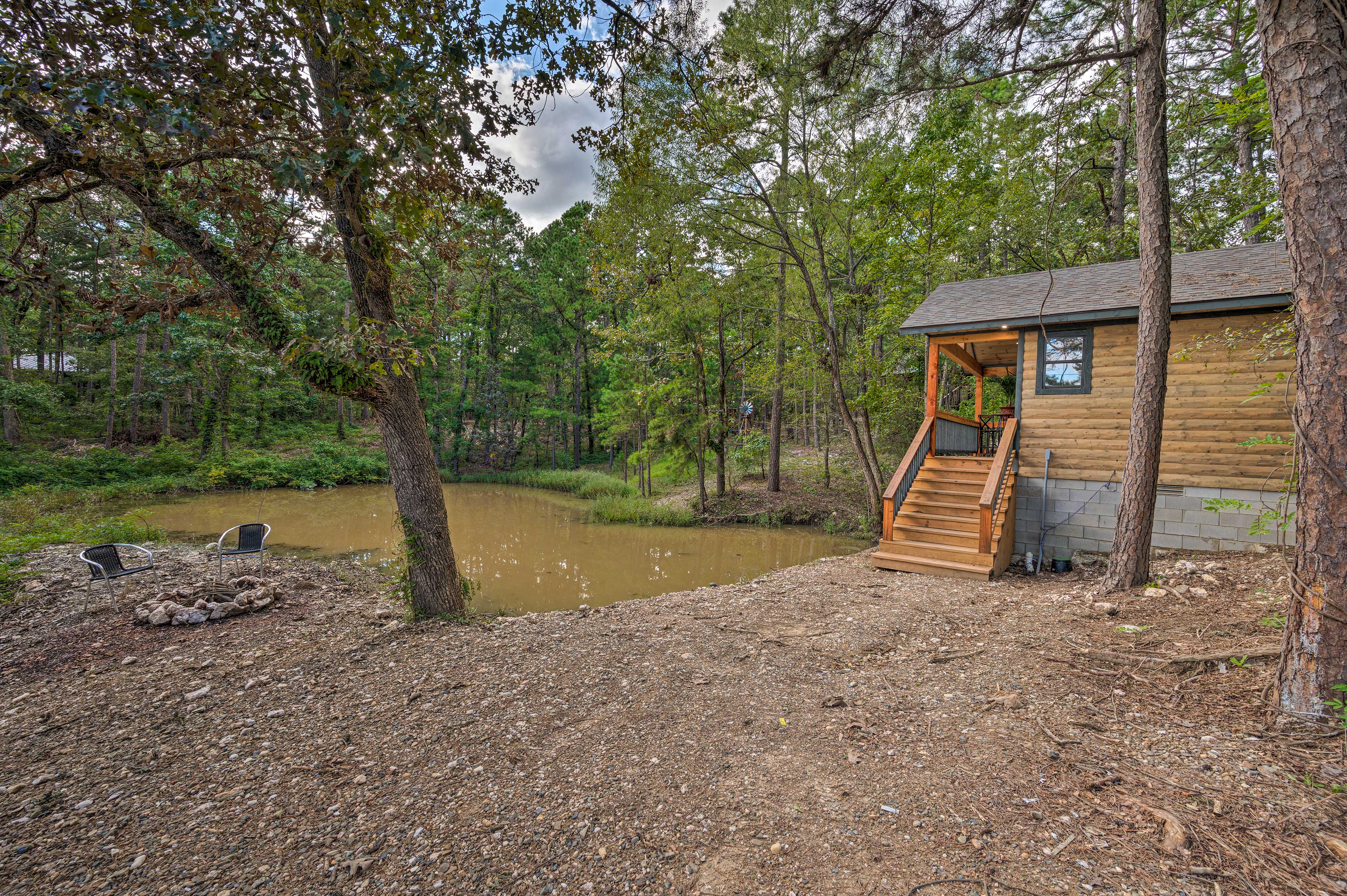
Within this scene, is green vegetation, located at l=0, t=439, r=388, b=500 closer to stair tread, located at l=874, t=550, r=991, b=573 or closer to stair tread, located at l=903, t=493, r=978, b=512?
stair tread, located at l=874, t=550, r=991, b=573

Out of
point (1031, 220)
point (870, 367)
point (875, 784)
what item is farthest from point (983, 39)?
point (1031, 220)

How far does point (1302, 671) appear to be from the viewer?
257 centimetres

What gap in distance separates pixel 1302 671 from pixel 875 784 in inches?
90.2

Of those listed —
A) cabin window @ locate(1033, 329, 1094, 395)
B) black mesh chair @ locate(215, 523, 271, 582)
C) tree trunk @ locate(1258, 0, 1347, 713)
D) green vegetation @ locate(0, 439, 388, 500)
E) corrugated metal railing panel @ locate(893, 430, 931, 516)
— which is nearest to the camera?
tree trunk @ locate(1258, 0, 1347, 713)

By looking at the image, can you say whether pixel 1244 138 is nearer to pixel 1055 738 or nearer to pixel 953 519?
pixel 953 519

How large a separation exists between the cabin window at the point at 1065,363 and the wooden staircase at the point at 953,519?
1.22 m

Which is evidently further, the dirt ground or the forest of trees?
the forest of trees

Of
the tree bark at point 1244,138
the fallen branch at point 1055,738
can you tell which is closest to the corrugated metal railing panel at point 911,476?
the tree bark at point 1244,138

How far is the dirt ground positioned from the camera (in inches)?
77.0

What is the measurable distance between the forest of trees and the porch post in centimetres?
202

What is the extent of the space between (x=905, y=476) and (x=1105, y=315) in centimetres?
363

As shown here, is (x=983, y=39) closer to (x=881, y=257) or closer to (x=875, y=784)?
(x=875, y=784)

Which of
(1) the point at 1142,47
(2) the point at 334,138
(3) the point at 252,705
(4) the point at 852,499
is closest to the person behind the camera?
(2) the point at 334,138

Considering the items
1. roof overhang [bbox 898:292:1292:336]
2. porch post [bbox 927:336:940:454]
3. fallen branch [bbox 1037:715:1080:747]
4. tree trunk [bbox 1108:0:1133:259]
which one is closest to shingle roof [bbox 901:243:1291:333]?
roof overhang [bbox 898:292:1292:336]
